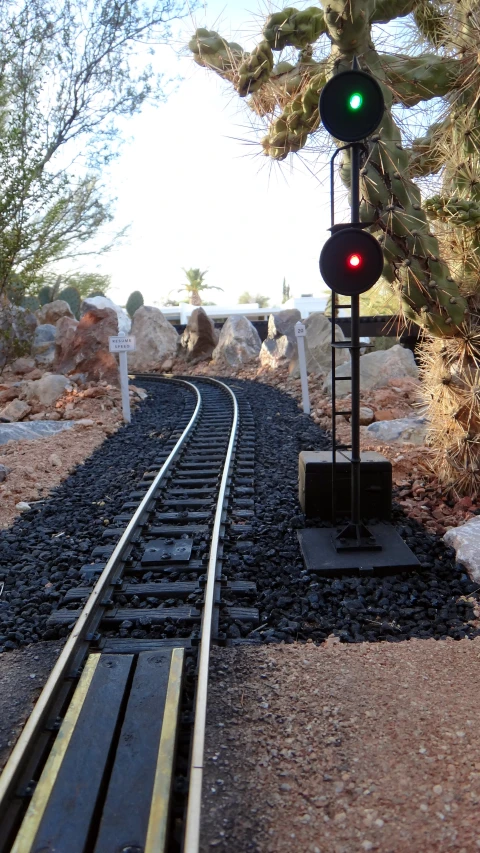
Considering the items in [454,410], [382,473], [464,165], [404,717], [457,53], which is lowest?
[404,717]

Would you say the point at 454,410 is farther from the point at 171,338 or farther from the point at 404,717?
the point at 171,338

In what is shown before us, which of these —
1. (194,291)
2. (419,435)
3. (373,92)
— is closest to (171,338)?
(419,435)

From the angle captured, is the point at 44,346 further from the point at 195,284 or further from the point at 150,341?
the point at 195,284

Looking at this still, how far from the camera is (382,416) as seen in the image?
1095 centimetres

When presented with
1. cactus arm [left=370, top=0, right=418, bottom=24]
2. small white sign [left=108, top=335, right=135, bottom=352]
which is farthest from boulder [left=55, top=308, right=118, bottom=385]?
cactus arm [left=370, top=0, right=418, bottom=24]

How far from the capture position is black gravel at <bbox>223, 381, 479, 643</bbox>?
13.7 ft

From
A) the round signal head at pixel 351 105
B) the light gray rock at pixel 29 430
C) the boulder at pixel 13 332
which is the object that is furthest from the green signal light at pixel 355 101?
the boulder at pixel 13 332

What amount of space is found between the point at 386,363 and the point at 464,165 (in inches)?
321

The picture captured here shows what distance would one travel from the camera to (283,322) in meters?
19.2

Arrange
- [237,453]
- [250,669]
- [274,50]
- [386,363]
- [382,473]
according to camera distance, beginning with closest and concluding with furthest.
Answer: [250,669] < [382,473] < [274,50] < [237,453] < [386,363]

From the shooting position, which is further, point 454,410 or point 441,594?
point 454,410

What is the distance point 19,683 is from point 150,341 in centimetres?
2105

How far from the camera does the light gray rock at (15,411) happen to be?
12.6m

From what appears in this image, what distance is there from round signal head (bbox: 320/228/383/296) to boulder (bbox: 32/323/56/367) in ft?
47.5
